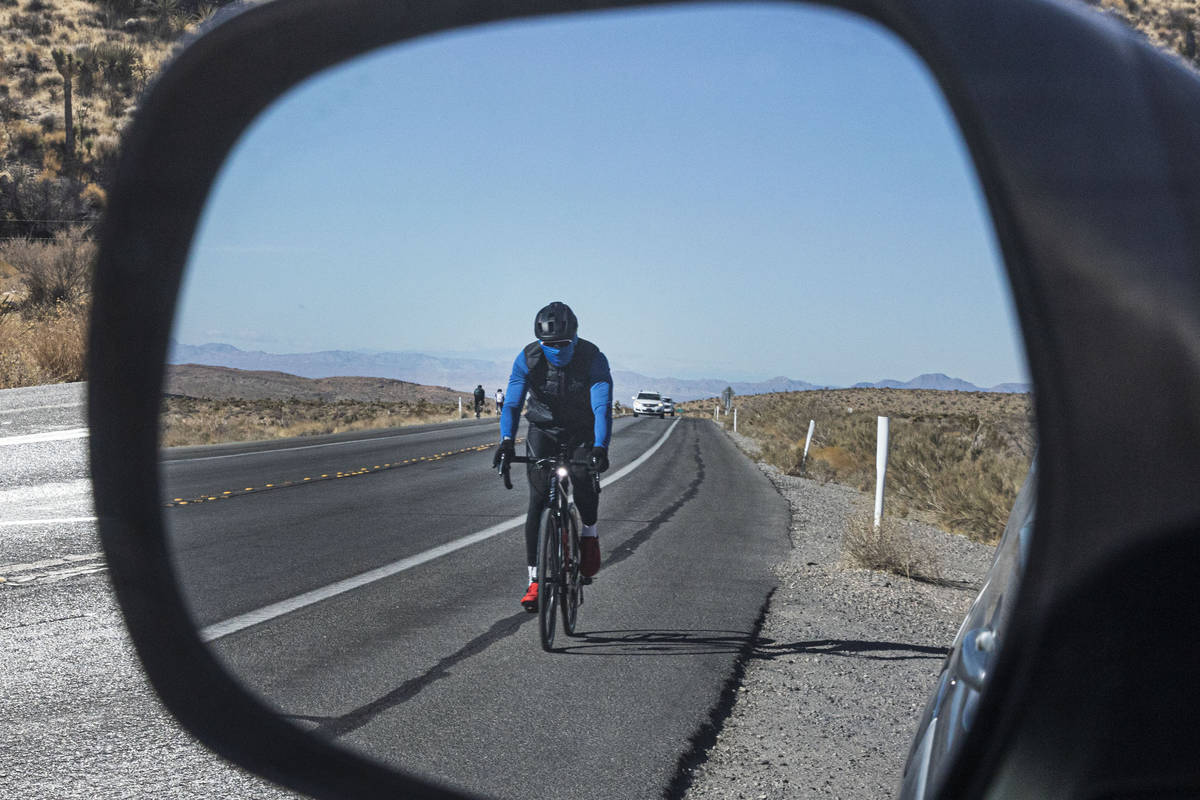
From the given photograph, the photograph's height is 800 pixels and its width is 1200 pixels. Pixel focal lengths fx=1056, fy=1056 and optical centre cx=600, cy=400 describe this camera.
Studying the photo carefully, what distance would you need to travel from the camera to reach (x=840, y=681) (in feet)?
16.2

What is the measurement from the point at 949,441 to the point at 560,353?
1524 mm

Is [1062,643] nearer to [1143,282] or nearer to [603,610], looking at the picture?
[1143,282]

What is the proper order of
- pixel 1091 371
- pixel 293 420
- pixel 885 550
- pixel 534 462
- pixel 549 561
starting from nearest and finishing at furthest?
pixel 1091 371 → pixel 534 462 → pixel 549 561 → pixel 885 550 → pixel 293 420

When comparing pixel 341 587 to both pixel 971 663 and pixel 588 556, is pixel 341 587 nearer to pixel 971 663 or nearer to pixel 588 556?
pixel 588 556

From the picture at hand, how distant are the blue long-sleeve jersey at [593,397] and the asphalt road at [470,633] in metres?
0.40

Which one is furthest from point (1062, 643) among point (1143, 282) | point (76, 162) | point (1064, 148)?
point (76, 162)

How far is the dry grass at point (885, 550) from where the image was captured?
6852mm

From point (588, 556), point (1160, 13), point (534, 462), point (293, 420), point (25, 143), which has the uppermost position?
point (25, 143)

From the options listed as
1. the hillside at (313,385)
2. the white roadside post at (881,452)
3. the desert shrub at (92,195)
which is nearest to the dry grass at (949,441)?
the white roadside post at (881,452)

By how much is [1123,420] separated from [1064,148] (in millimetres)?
226

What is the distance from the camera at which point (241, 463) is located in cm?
1752

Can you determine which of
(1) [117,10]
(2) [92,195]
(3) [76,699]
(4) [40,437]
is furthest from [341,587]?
(1) [117,10]

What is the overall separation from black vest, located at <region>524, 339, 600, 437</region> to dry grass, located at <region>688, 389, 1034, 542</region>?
0.35 meters

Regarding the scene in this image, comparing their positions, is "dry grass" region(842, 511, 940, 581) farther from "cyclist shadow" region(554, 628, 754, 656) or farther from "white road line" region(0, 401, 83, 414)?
"white road line" region(0, 401, 83, 414)
